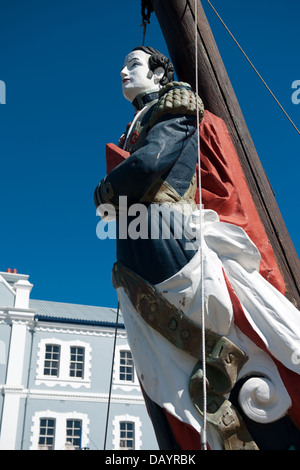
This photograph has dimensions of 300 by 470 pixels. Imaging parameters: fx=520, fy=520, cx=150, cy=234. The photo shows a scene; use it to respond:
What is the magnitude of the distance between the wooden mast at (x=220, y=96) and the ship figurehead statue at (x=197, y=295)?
16cm

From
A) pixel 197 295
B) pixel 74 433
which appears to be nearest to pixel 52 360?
pixel 74 433

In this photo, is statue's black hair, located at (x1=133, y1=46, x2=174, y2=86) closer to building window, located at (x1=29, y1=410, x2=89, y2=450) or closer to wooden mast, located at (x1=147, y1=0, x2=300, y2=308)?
wooden mast, located at (x1=147, y1=0, x2=300, y2=308)

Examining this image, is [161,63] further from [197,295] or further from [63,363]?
[63,363]

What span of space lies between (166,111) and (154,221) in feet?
2.01

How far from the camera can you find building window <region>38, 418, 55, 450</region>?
16.8m

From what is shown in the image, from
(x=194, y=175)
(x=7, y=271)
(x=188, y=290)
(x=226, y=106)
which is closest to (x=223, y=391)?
(x=188, y=290)

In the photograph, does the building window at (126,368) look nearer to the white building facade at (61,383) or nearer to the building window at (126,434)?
the white building facade at (61,383)

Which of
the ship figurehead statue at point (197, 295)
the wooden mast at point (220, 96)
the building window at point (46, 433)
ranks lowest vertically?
the ship figurehead statue at point (197, 295)

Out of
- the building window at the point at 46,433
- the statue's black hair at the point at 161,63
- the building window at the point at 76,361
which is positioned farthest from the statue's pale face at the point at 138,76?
the building window at the point at 76,361

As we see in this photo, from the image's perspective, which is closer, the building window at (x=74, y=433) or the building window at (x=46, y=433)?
the building window at (x=46, y=433)

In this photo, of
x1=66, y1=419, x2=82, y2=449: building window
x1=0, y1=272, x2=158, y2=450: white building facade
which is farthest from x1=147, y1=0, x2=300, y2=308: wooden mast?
x1=66, y1=419, x2=82, y2=449: building window

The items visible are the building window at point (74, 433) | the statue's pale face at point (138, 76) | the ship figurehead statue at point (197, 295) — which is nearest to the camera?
the ship figurehead statue at point (197, 295)

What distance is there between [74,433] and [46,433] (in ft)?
3.03

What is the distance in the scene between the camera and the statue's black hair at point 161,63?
322 cm
